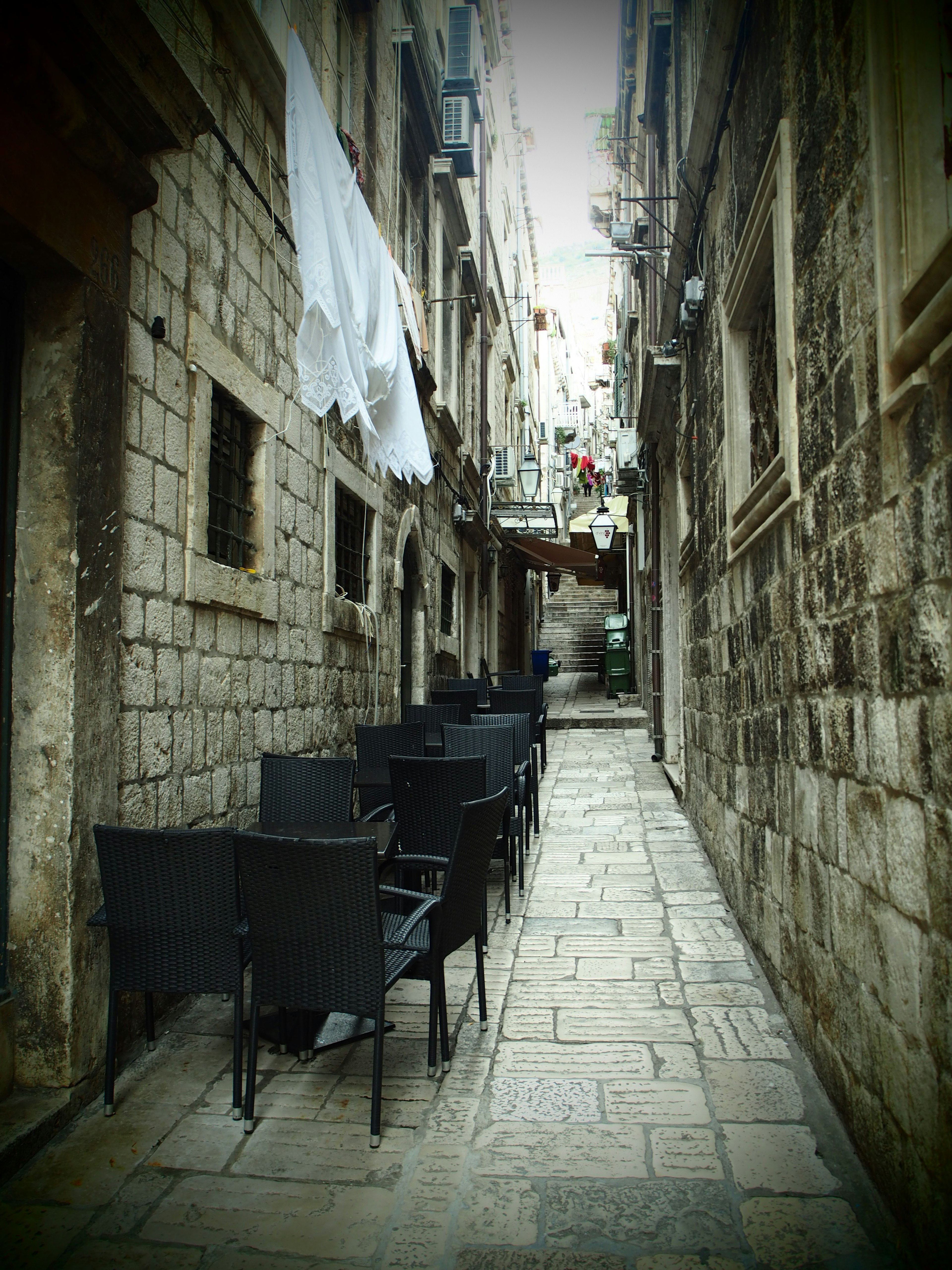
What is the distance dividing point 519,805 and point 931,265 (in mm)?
4157

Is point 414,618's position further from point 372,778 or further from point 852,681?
point 852,681

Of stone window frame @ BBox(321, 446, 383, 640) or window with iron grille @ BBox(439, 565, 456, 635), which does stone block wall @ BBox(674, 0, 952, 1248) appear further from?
window with iron grille @ BBox(439, 565, 456, 635)

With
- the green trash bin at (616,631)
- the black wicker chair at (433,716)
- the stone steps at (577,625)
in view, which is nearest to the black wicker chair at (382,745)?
the black wicker chair at (433,716)

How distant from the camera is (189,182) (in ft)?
12.5

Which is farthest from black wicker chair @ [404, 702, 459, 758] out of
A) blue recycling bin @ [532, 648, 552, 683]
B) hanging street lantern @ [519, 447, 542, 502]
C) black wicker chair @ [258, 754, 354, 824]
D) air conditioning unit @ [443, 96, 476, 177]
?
blue recycling bin @ [532, 648, 552, 683]

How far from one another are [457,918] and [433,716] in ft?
14.2

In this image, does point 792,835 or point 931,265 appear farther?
point 792,835

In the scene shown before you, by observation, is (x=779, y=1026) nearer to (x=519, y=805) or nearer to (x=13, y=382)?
(x=519, y=805)

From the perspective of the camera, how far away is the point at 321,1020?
3219mm

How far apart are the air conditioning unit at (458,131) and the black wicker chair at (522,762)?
7260 millimetres

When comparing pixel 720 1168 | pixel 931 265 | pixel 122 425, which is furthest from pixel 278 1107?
pixel 931 265

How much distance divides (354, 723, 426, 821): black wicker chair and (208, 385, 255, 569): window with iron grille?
1.54m

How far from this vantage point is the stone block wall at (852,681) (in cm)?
174

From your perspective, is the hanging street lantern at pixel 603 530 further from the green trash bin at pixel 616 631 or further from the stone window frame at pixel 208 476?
the stone window frame at pixel 208 476
